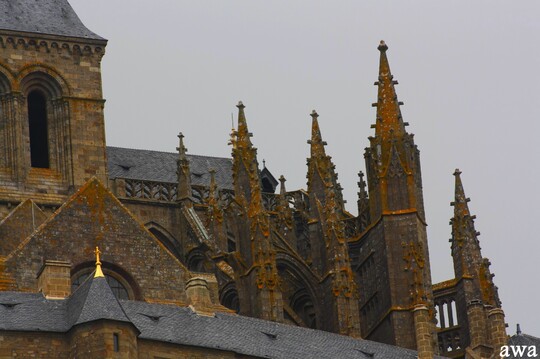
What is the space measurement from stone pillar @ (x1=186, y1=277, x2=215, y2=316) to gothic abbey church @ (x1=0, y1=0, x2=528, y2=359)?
0.07 meters

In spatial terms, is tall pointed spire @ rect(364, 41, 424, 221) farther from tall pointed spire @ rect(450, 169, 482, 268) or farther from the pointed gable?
the pointed gable

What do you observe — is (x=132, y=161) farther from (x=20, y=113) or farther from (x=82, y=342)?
(x=82, y=342)

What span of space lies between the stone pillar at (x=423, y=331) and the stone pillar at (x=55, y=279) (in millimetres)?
11417

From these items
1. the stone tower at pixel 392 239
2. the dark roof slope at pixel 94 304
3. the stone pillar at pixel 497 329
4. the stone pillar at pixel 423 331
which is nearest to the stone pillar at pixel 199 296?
the dark roof slope at pixel 94 304

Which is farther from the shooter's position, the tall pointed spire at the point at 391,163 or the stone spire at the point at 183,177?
the stone spire at the point at 183,177

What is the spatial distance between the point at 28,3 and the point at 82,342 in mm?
23927

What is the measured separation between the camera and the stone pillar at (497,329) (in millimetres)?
105562

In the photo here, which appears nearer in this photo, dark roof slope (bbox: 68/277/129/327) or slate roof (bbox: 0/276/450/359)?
dark roof slope (bbox: 68/277/129/327)

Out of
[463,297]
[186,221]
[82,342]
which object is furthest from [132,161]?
[82,342]

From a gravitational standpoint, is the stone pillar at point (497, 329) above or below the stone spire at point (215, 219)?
below

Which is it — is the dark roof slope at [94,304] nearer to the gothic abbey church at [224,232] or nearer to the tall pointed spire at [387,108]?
the gothic abbey church at [224,232]

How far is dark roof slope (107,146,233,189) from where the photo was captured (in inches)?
4567

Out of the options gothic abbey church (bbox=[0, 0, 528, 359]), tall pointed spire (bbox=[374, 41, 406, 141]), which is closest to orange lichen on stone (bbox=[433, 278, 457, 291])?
gothic abbey church (bbox=[0, 0, 528, 359])

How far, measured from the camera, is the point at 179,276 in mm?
103188
